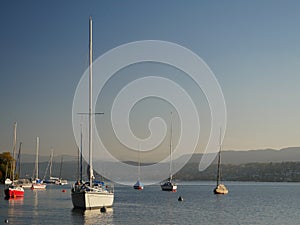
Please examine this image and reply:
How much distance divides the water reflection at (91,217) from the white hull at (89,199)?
66cm

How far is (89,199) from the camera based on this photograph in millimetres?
53062

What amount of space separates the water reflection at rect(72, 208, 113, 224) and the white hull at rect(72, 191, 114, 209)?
66 centimetres

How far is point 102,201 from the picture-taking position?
55938 mm

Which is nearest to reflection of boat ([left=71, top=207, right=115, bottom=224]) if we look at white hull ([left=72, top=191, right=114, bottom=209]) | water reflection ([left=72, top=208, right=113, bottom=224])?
water reflection ([left=72, top=208, right=113, bottom=224])

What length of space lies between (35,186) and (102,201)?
83827 millimetres

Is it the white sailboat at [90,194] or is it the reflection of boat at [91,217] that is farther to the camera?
the white sailboat at [90,194]

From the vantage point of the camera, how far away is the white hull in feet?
173

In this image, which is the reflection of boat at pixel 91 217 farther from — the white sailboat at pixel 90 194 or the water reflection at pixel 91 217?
the white sailboat at pixel 90 194

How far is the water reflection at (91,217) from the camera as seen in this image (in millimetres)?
48250

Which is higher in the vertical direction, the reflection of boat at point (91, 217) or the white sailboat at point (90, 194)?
the white sailboat at point (90, 194)

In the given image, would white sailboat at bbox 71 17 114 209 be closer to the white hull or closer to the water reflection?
the white hull

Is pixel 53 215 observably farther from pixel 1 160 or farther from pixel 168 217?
pixel 1 160

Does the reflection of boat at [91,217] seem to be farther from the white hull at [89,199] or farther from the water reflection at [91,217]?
the white hull at [89,199]

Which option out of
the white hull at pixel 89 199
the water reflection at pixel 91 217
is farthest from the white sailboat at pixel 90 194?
the water reflection at pixel 91 217
